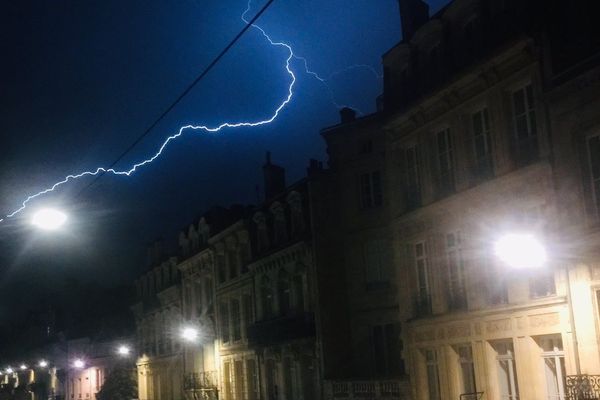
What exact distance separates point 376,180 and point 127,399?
34.7 meters

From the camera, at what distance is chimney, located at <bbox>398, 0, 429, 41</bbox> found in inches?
1016

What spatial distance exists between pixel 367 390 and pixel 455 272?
6.28 m

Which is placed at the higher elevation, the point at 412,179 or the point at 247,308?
the point at 412,179

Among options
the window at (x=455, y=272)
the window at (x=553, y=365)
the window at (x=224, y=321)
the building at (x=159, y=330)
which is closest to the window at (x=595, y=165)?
the window at (x=553, y=365)

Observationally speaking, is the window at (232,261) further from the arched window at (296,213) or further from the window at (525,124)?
the window at (525,124)

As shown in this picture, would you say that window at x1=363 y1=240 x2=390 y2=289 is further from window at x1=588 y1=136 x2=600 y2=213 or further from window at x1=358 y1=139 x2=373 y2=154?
window at x1=588 y1=136 x2=600 y2=213

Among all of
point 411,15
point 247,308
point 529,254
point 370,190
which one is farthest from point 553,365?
point 247,308

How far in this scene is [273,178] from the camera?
3950cm

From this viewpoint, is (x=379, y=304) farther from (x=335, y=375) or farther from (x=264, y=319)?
(x=264, y=319)

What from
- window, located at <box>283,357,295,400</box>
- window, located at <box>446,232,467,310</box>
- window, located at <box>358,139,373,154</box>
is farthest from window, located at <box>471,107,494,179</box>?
window, located at <box>283,357,295,400</box>

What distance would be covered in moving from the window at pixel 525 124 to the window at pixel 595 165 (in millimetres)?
1825

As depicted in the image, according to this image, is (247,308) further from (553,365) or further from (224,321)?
(553,365)

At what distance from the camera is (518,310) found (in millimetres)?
19266

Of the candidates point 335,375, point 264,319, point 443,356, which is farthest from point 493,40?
point 264,319
